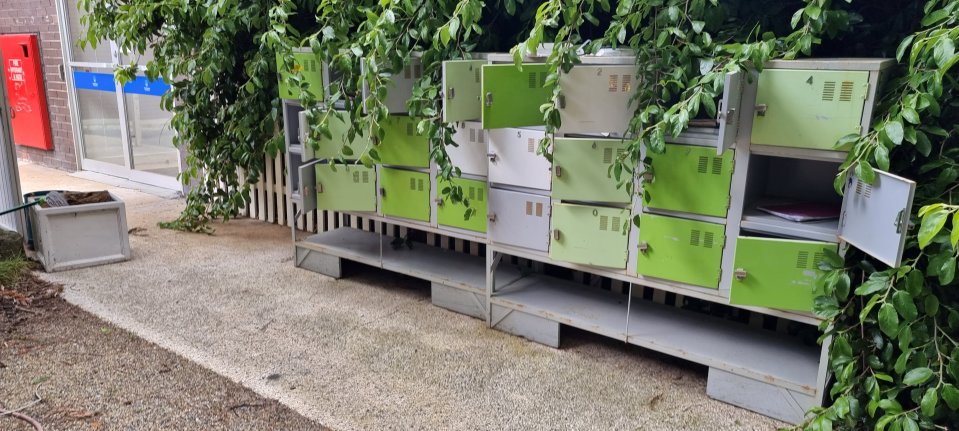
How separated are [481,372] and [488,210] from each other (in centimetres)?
75

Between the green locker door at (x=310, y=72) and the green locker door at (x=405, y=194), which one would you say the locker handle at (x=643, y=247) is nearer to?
the green locker door at (x=405, y=194)

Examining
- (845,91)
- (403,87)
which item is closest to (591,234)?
(845,91)

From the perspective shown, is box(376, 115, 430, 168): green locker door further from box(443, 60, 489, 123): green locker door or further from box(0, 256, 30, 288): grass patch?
box(0, 256, 30, 288): grass patch

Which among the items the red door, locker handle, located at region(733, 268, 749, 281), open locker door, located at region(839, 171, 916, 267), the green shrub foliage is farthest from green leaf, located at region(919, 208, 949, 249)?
the red door

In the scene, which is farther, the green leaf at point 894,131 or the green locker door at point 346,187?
the green locker door at point 346,187

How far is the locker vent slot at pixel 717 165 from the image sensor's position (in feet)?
8.06

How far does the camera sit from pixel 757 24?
2424 mm

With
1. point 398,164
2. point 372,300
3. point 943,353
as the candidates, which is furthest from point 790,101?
point 372,300

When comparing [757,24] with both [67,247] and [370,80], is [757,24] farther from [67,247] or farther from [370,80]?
[67,247]

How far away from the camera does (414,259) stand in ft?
12.3

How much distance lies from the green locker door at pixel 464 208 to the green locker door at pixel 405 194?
91mm

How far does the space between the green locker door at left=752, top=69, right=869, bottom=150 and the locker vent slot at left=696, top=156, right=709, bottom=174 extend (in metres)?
0.20

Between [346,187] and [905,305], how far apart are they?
2.59 metres

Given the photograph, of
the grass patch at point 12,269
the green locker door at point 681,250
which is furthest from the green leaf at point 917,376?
the grass patch at point 12,269
